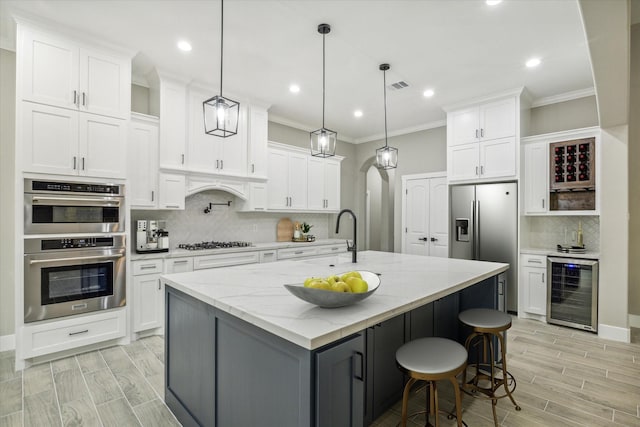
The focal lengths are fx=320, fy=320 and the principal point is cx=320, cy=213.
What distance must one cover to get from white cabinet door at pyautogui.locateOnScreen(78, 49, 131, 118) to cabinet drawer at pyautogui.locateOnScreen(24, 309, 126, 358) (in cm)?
201

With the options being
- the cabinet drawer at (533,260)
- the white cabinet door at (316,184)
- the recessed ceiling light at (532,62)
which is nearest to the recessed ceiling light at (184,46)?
the white cabinet door at (316,184)

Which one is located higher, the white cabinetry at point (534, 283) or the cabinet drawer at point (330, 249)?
the cabinet drawer at point (330, 249)

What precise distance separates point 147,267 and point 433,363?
3.09 meters

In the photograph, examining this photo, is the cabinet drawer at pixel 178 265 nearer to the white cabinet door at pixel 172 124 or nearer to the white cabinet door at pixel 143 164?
the white cabinet door at pixel 143 164

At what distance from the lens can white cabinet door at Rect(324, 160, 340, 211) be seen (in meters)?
5.91

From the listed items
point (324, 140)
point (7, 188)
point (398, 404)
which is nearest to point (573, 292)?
point (398, 404)

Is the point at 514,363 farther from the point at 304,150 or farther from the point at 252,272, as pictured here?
the point at 304,150

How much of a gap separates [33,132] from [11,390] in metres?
2.10

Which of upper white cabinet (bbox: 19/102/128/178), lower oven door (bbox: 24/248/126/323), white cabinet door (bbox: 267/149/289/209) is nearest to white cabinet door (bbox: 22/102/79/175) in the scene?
upper white cabinet (bbox: 19/102/128/178)

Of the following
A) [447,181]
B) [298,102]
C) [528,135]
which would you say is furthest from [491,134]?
[298,102]

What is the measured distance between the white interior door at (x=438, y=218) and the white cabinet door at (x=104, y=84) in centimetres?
448

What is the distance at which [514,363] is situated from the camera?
9.57 ft

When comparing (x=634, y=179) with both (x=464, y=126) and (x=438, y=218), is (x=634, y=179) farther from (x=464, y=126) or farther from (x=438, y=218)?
(x=438, y=218)

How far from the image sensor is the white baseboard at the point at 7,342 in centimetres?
311
